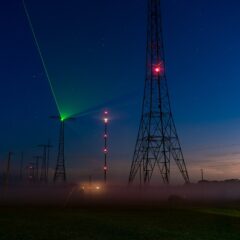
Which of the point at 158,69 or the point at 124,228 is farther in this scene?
the point at 158,69

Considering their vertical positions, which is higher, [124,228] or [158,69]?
[158,69]

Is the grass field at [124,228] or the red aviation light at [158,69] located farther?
the red aviation light at [158,69]

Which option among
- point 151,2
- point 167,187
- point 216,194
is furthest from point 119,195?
point 151,2

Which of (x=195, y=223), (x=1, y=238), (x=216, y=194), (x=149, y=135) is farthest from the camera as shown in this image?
(x=216, y=194)

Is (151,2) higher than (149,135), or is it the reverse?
(151,2)

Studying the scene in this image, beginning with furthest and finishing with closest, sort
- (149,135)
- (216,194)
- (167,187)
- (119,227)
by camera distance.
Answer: (216,194), (167,187), (149,135), (119,227)

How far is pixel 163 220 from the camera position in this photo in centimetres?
3091

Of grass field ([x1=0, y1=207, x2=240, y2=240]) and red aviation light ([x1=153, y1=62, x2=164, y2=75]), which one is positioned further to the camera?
red aviation light ([x1=153, y1=62, x2=164, y2=75])

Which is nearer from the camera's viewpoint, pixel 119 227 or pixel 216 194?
pixel 119 227

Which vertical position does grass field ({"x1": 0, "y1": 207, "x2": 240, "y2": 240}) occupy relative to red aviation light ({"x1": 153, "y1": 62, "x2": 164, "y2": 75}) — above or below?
below

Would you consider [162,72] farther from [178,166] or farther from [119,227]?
[119,227]

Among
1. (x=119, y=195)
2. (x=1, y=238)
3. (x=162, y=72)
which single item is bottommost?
(x=1, y=238)

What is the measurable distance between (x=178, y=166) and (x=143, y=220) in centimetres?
3506

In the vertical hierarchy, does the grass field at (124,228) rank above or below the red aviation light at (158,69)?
below
